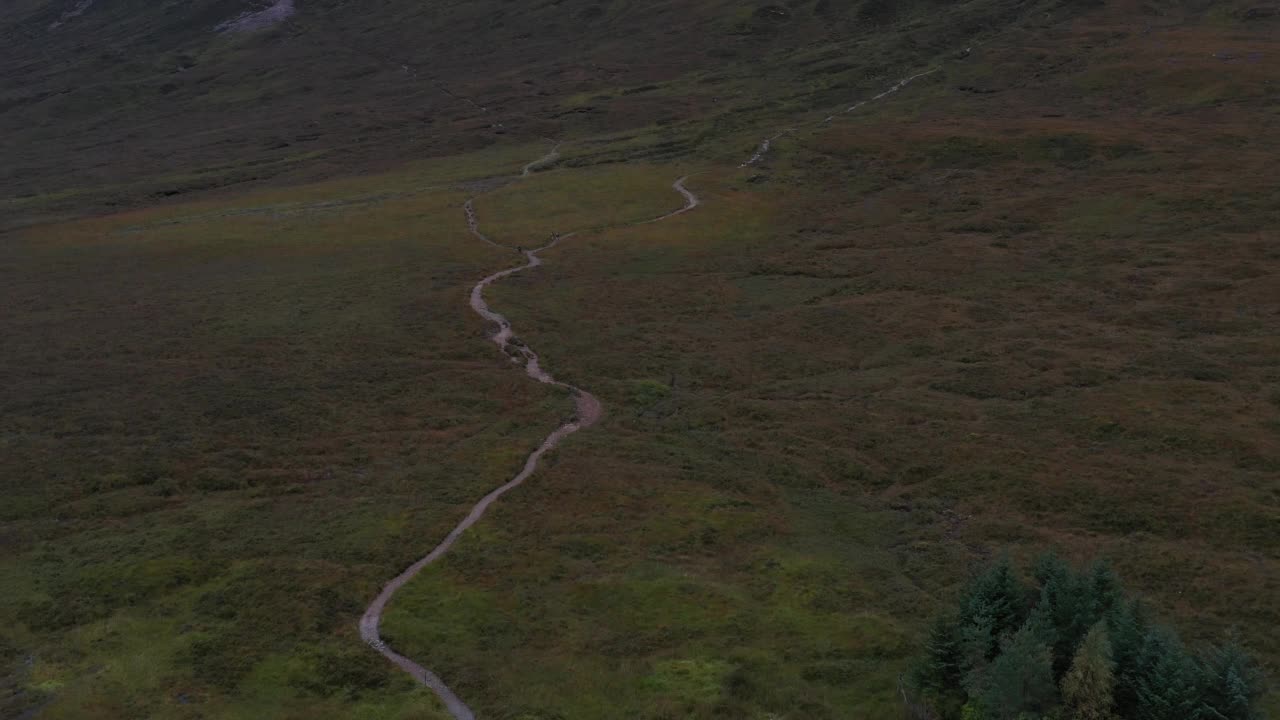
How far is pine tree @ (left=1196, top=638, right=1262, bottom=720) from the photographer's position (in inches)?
1079

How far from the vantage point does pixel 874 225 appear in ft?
359

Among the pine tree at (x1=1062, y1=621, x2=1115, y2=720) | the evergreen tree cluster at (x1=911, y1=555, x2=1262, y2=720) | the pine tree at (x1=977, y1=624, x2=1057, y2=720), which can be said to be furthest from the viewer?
the pine tree at (x1=977, y1=624, x2=1057, y2=720)

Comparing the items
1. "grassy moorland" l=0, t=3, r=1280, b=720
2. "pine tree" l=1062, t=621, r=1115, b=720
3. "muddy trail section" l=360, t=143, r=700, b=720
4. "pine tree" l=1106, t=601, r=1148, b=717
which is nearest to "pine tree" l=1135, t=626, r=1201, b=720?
"pine tree" l=1106, t=601, r=1148, b=717

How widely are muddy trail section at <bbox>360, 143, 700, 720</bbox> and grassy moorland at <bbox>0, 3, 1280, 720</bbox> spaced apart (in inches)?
29.6

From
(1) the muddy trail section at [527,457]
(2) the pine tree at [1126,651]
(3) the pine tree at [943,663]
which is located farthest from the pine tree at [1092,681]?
(1) the muddy trail section at [527,457]

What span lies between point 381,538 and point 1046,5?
19054 cm

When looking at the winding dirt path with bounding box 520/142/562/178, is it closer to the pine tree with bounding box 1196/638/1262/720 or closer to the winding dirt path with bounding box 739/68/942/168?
the winding dirt path with bounding box 739/68/942/168

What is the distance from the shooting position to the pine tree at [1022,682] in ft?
95.8

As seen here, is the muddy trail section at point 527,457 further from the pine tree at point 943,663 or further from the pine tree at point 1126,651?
the pine tree at point 1126,651

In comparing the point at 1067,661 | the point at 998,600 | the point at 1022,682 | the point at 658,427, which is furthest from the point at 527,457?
the point at 1022,682

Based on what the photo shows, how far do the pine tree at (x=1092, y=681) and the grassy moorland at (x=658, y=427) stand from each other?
6941 mm

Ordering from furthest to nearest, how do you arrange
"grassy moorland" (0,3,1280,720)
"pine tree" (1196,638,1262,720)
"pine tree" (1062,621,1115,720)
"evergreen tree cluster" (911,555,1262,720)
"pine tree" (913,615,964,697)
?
1. "grassy moorland" (0,3,1280,720)
2. "pine tree" (913,615,964,697)
3. "pine tree" (1062,621,1115,720)
4. "evergreen tree cluster" (911,555,1262,720)
5. "pine tree" (1196,638,1262,720)

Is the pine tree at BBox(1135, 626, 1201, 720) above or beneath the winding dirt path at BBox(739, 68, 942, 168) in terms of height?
beneath

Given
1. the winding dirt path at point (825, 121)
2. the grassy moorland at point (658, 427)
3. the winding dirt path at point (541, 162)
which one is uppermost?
the winding dirt path at point (541, 162)
